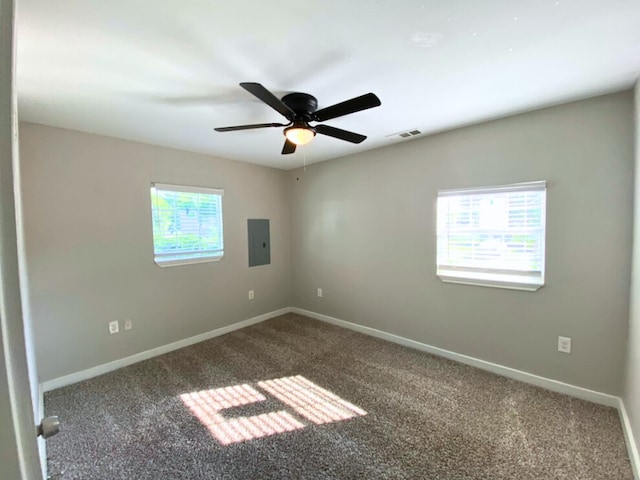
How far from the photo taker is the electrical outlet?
Result: 89.5 inches

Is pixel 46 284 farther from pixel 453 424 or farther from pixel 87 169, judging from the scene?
pixel 453 424

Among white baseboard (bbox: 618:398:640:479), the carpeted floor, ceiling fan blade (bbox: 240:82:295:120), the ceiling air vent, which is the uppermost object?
the ceiling air vent

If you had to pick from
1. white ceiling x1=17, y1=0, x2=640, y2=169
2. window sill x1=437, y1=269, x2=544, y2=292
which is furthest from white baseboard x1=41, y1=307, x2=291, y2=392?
window sill x1=437, y1=269, x2=544, y2=292

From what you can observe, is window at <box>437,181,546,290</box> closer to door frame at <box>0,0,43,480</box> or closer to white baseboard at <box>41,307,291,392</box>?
white baseboard at <box>41,307,291,392</box>

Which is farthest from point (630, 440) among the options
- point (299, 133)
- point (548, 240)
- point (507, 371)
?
point (299, 133)

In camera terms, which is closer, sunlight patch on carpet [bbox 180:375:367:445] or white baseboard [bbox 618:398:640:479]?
white baseboard [bbox 618:398:640:479]

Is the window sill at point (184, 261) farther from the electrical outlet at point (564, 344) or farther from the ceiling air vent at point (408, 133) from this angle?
the electrical outlet at point (564, 344)

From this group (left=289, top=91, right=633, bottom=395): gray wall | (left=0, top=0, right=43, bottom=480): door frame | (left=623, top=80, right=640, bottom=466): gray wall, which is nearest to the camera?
(left=0, top=0, right=43, bottom=480): door frame

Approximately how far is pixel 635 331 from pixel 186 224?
400cm

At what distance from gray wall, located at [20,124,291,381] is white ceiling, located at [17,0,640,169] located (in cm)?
43

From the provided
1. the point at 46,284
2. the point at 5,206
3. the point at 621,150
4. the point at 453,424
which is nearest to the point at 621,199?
the point at 621,150

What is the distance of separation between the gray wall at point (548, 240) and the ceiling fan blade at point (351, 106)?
148 cm

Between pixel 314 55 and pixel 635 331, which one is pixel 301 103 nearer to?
pixel 314 55

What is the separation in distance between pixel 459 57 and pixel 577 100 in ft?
4.24
